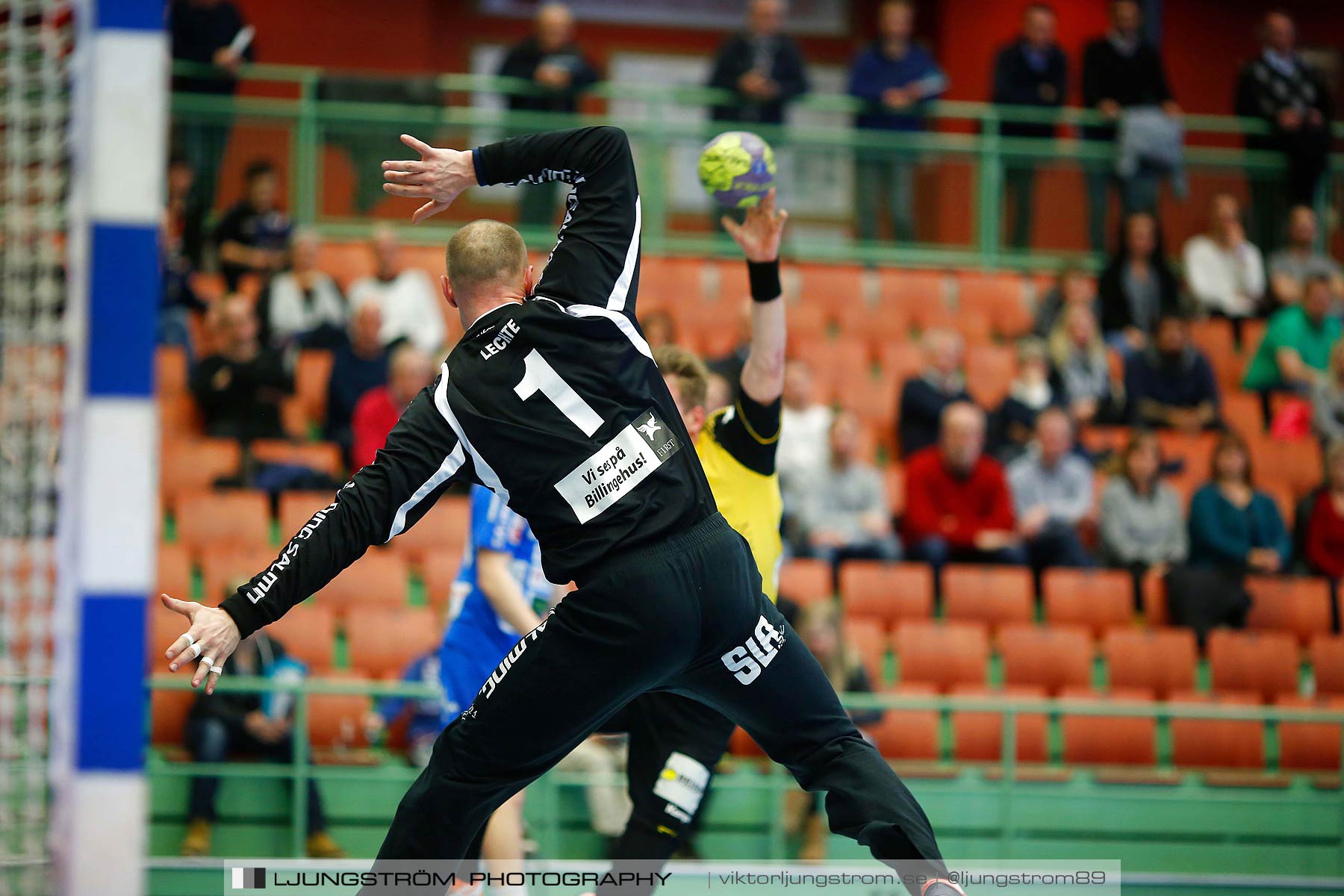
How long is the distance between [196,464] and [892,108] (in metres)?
7.24

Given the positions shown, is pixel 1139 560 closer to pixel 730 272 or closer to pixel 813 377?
pixel 813 377

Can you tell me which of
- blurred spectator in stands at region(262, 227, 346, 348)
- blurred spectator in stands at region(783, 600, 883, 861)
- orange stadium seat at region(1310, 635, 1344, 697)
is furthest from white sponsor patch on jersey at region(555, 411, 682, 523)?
blurred spectator in stands at region(262, 227, 346, 348)

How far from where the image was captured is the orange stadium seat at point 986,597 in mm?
10727

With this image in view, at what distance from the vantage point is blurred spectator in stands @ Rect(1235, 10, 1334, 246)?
15000mm

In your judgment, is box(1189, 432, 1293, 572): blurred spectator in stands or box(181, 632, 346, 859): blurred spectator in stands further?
box(1189, 432, 1293, 572): blurred spectator in stands

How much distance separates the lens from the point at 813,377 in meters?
12.8

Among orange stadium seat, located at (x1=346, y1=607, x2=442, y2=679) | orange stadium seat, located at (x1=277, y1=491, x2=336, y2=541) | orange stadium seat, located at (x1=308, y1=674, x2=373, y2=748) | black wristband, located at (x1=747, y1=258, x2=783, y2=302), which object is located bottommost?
orange stadium seat, located at (x1=308, y1=674, x2=373, y2=748)

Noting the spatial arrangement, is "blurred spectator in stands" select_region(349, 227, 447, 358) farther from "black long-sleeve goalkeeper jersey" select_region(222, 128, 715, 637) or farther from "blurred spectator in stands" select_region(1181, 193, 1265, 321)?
"black long-sleeve goalkeeper jersey" select_region(222, 128, 715, 637)

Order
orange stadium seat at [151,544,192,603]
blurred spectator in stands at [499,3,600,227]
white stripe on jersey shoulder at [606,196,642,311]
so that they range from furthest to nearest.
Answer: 1. blurred spectator in stands at [499,3,600,227]
2. orange stadium seat at [151,544,192,603]
3. white stripe on jersey shoulder at [606,196,642,311]

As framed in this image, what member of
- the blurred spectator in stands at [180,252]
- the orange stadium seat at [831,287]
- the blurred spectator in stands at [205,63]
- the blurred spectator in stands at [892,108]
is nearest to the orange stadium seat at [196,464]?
the blurred spectator in stands at [180,252]

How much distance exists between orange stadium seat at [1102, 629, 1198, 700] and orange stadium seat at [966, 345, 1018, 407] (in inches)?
132

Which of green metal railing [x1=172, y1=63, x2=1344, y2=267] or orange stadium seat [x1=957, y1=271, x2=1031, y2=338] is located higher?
green metal railing [x1=172, y1=63, x2=1344, y2=267]

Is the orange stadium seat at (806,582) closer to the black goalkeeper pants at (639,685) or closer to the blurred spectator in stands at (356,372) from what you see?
the blurred spectator in stands at (356,372)

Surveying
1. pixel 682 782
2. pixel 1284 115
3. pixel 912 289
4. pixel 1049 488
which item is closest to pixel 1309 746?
pixel 1049 488
